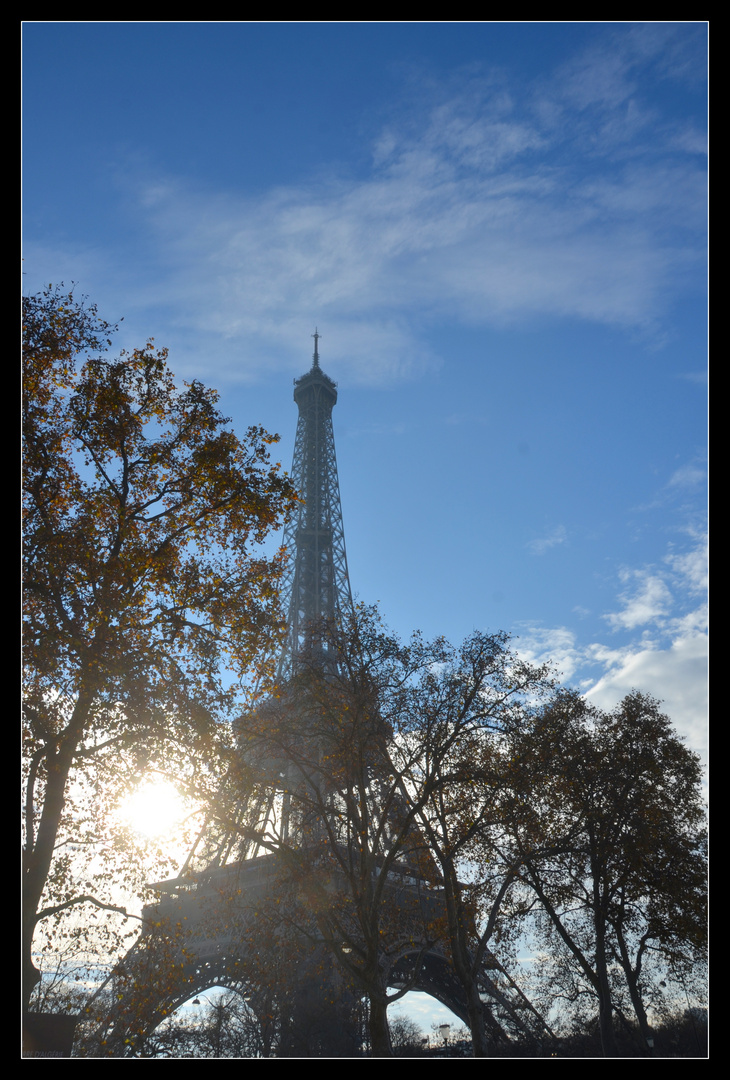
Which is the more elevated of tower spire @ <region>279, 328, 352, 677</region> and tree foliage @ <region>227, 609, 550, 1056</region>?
tower spire @ <region>279, 328, 352, 677</region>

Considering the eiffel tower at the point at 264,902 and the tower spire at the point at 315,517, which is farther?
the tower spire at the point at 315,517

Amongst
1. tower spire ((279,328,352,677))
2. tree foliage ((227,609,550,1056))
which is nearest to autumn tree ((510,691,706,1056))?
tree foliage ((227,609,550,1056))

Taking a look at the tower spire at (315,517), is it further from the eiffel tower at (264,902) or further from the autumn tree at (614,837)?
the autumn tree at (614,837)

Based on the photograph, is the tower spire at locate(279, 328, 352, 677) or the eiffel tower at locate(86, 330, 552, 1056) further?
the tower spire at locate(279, 328, 352, 677)

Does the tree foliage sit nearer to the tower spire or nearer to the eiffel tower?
the eiffel tower

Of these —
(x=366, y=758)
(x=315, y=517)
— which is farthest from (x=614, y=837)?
(x=315, y=517)

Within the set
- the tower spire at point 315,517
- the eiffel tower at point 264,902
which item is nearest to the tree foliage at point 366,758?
the eiffel tower at point 264,902
